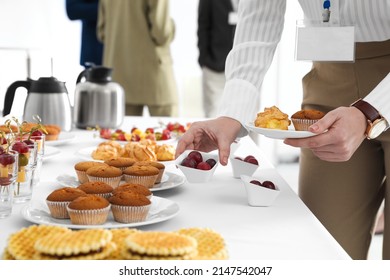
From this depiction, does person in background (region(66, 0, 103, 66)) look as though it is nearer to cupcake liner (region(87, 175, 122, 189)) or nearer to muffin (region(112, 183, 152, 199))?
cupcake liner (region(87, 175, 122, 189))

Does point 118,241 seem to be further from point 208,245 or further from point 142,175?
point 142,175

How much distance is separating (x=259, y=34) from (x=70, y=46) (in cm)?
596

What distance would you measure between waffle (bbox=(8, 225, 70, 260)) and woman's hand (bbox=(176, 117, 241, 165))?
607mm

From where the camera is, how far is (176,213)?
129 centimetres

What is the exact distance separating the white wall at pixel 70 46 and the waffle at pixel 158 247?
3785 millimetres

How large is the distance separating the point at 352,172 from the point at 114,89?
126 cm

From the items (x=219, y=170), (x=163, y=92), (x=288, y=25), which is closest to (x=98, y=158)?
(x=219, y=170)

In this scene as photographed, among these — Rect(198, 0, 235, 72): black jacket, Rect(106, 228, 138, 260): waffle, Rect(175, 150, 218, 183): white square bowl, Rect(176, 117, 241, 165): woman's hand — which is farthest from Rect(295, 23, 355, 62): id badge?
Rect(198, 0, 235, 72): black jacket

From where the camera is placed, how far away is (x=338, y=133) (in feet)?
4.53

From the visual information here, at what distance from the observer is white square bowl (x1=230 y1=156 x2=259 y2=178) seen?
1707 millimetres

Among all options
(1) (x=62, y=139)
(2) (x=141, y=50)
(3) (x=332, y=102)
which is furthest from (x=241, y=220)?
(2) (x=141, y=50)

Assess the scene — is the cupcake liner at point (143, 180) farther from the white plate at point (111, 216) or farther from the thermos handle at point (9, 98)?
the thermos handle at point (9, 98)

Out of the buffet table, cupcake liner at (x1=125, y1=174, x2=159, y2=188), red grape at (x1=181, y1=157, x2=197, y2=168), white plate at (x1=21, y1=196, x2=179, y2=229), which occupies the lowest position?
the buffet table

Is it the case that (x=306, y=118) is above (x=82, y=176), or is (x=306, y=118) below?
above
